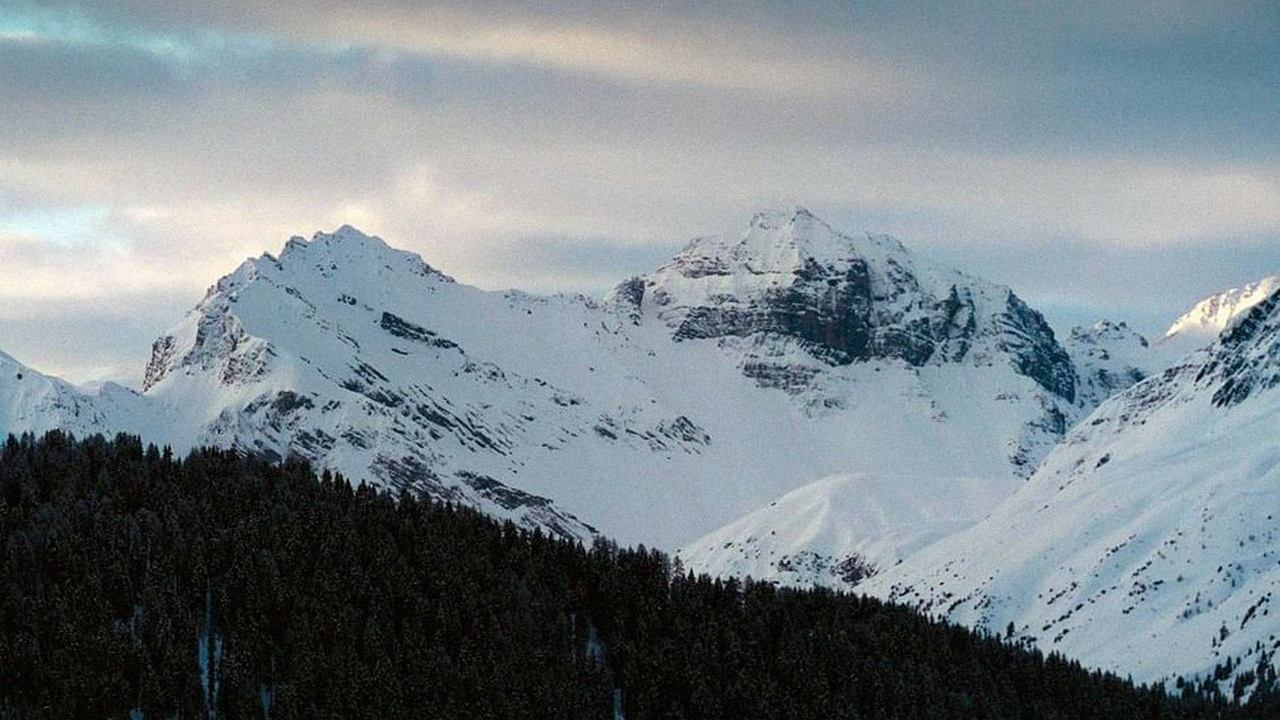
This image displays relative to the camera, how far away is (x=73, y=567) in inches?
7446

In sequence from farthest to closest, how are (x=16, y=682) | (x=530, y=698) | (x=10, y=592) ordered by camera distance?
(x=530, y=698)
(x=10, y=592)
(x=16, y=682)

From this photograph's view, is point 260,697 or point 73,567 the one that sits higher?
point 73,567

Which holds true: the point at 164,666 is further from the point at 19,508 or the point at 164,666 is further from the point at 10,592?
the point at 19,508

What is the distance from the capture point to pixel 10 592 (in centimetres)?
18450

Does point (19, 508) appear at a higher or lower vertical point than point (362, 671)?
higher

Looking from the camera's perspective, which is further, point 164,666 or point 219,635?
point 219,635

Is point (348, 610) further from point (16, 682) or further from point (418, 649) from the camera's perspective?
point (16, 682)

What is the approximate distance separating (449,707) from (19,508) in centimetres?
4795

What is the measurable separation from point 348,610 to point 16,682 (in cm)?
3660

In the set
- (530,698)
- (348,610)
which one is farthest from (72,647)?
(530,698)

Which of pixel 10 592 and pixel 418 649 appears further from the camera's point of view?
pixel 418 649

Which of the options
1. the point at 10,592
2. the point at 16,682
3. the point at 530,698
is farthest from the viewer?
the point at 530,698

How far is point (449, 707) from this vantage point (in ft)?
626

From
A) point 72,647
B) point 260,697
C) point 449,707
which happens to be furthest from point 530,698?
point 72,647
